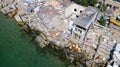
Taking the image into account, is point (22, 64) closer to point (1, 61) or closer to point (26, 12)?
point (1, 61)

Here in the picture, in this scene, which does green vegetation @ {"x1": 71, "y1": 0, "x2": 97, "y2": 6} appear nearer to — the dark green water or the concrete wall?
the concrete wall

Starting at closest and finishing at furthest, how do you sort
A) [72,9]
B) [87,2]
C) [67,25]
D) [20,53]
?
[20,53], [67,25], [87,2], [72,9]

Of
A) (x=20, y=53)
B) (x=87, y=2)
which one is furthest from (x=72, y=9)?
(x=20, y=53)

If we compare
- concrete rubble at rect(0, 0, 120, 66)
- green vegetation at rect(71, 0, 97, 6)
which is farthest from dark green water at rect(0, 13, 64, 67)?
green vegetation at rect(71, 0, 97, 6)

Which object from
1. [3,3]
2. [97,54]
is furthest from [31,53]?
[3,3]

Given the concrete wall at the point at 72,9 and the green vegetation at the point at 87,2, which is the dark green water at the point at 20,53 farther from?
the green vegetation at the point at 87,2

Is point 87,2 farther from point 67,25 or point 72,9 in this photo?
point 67,25

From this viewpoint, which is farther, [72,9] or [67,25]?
[72,9]
